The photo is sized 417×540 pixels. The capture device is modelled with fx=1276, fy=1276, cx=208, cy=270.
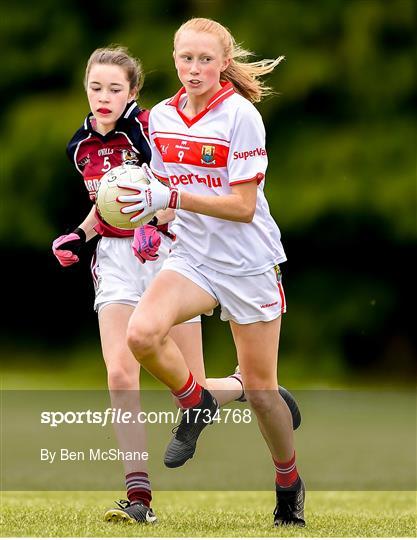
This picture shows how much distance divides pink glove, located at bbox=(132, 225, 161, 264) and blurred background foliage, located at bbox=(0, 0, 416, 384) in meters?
11.8

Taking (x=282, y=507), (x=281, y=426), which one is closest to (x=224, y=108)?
(x=281, y=426)

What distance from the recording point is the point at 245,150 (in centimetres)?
566

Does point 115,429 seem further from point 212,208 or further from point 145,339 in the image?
point 212,208

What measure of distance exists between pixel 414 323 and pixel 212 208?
1381cm

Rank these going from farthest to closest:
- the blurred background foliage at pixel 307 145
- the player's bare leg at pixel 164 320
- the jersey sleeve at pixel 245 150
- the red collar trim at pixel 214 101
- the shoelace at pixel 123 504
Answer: the blurred background foliage at pixel 307 145, the shoelace at pixel 123 504, the red collar trim at pixel 214 101, the jersey sleeve at pixel 245 150, the player's bare leg at pixel 164 320

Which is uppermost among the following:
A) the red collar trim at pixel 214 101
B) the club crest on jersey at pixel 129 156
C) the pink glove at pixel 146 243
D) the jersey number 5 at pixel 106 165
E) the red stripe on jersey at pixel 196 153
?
the red collar trim at pixel 214 101

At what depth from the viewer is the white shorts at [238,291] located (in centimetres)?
578

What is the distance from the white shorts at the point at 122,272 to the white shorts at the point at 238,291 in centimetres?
46

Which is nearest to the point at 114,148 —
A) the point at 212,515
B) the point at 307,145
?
the point at 212,515

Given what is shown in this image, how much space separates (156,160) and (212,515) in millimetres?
1875

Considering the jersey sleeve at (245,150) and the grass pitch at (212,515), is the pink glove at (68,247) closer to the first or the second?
the jersey sleeve at (245,150)

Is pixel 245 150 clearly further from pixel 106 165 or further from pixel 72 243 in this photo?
pixel 72 243

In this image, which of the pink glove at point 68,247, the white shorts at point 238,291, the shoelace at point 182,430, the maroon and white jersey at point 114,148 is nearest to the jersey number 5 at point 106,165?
the maroon and white jersey at point 114,148

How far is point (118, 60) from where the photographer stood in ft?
20.4
